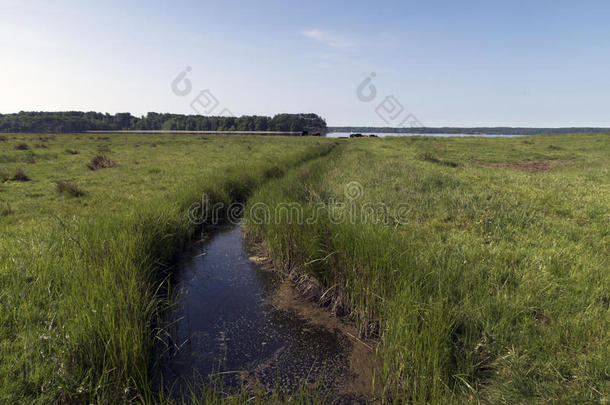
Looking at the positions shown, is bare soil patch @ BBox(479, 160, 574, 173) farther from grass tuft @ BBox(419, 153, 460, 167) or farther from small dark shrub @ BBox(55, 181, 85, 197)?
small dark shrub @ BBox(55, 181, 85, 197)

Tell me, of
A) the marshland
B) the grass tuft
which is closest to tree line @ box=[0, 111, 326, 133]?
Answer: the grass tuft

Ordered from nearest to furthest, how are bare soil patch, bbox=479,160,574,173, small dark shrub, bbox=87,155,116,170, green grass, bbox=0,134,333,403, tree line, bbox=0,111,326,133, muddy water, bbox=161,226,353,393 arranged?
green grass, bbox=0,134,333,403 → muddy water, bbox=161,226,353,393 → small dark shrub, bbox=87,155,116,170 → bare soil patch, bbox=479,160,574,173 → tree line, bbox=0,111,326,133

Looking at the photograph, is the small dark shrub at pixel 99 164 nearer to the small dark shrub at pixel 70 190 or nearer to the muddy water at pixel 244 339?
the small dark shrub at pixel 70 190

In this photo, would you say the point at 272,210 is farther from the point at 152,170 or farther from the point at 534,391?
the point at 152,170

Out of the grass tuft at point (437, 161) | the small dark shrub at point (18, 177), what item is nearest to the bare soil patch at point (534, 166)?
the grass tuft at point (437, 161)

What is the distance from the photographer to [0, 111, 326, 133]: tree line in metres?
127

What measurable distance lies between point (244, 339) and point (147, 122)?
18034cm

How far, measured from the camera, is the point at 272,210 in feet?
29.0

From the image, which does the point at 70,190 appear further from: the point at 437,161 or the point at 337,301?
the point at 437,161

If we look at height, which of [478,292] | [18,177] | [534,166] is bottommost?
[478,292]

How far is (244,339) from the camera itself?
5.06 metres

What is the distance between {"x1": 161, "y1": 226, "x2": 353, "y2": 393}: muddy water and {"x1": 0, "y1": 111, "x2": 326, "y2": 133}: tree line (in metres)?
147

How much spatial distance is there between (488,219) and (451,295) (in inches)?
192

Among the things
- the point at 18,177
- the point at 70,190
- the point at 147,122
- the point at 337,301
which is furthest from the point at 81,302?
the point at 147,122
